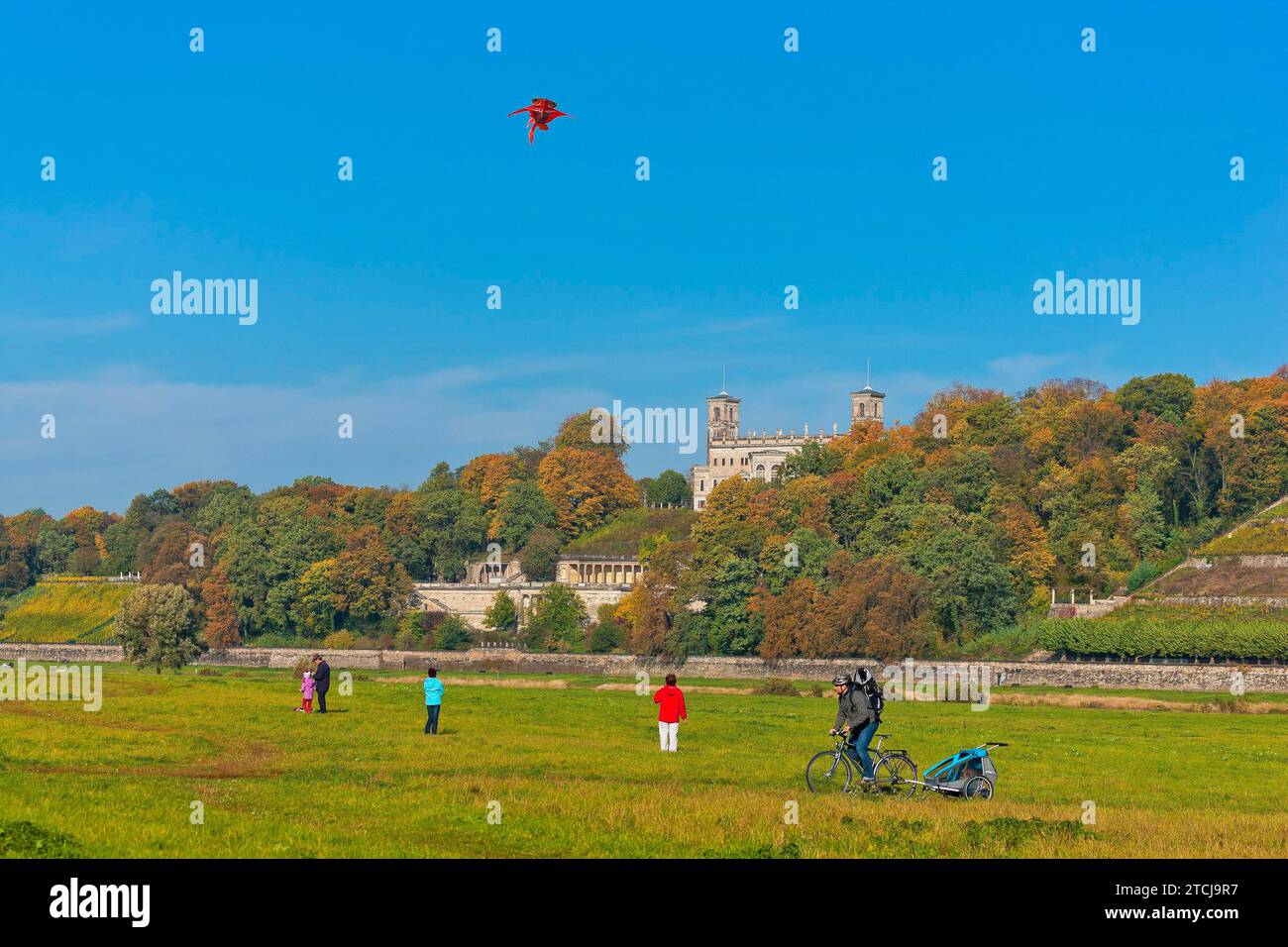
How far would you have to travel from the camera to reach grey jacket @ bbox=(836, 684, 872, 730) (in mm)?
23250

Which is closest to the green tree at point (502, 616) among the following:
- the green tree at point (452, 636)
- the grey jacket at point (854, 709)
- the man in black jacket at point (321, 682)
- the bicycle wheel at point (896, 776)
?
the green tree at point (452, 636)

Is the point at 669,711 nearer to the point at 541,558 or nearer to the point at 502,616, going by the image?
the point at 502,616

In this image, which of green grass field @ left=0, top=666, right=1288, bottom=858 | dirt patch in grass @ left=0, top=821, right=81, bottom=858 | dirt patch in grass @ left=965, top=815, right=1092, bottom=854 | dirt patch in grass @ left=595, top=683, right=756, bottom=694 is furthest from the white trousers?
dirt patch in grass @ left=595, top=683, right=756, bottom=694

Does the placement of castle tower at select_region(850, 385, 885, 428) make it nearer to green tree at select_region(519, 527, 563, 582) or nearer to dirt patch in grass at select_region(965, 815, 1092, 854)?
green tree at select_region(519, 527, 563, 582)

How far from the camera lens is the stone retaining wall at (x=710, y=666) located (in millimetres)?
75062

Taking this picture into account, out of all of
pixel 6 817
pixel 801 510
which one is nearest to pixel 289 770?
pixel 6 817

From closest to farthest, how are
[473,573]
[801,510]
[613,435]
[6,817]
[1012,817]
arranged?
[6,817], [1012,817], [801,510], [473,573], [613,435]

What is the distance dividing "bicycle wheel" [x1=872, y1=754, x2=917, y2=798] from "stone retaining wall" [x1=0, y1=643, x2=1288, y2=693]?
2152 inches

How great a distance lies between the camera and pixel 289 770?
85.5ft

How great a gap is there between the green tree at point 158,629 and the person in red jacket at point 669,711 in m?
47.7

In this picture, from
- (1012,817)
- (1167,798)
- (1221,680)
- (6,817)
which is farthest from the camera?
(1221,680)
